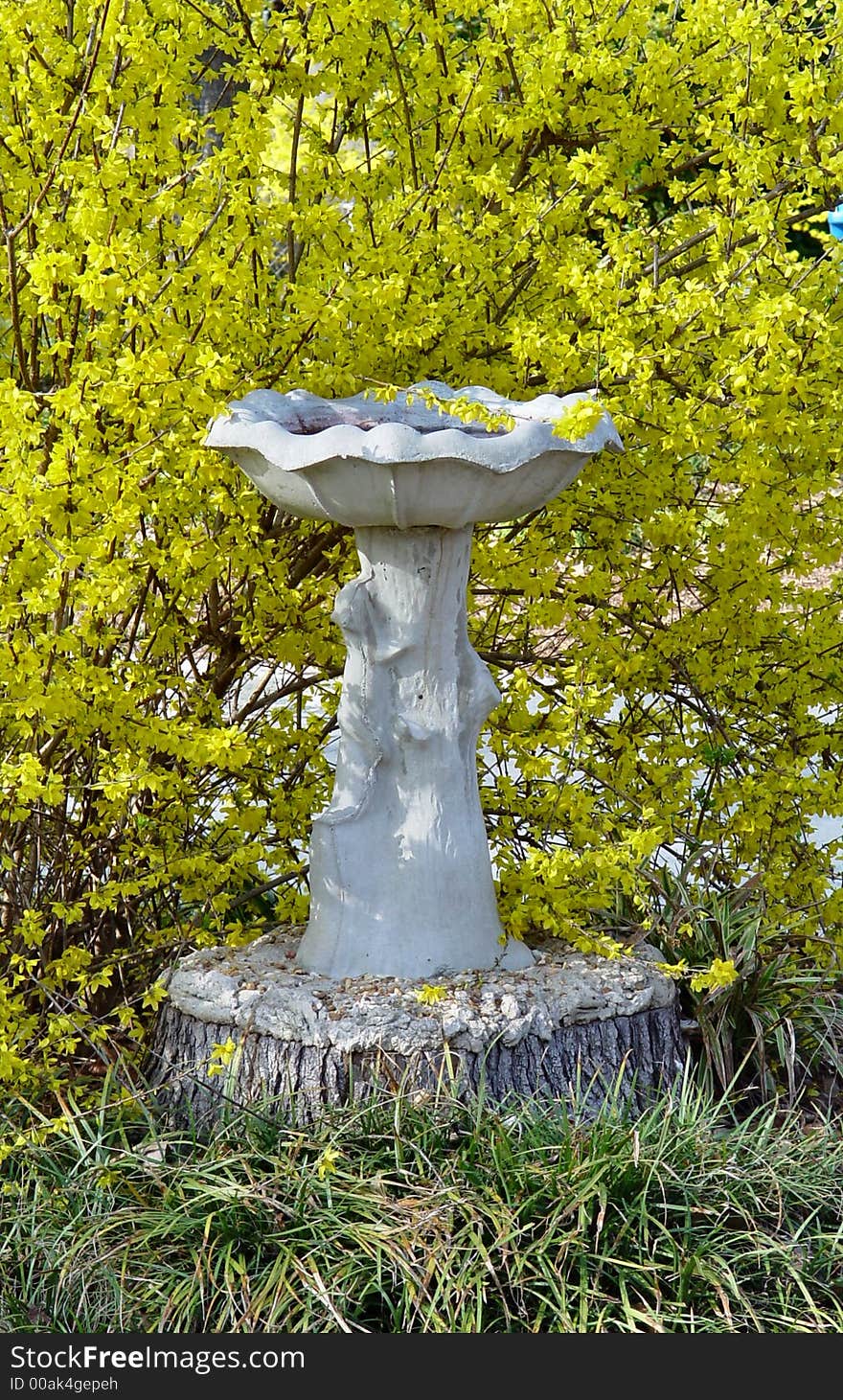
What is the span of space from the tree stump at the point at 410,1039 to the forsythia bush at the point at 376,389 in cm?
17

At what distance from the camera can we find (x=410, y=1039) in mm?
3322

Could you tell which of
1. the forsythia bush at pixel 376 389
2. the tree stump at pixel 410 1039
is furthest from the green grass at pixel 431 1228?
the forsythia bush at pixel 376 389

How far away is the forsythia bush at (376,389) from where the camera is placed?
329cm

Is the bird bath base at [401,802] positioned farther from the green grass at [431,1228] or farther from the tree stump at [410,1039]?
the green grass at [431,1228]

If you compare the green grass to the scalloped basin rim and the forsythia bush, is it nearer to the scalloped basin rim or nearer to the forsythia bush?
the forsythia bush

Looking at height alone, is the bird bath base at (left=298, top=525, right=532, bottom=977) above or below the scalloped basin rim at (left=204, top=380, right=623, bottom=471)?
below

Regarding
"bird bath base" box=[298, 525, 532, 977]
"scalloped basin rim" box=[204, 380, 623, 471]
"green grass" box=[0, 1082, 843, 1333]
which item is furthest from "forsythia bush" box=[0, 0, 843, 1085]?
"green grass" box=[0, 1082, 843, 1333]

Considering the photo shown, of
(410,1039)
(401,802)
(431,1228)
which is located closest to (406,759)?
(401,802)

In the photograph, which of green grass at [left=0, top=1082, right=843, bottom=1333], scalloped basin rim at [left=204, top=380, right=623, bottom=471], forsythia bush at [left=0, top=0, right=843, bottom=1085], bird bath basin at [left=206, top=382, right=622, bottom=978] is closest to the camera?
green grass at [left=0, top=1082, right=843, bottom=1333]

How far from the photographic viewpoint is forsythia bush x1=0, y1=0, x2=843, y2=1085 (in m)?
3.29

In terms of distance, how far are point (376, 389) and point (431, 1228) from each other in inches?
68.9

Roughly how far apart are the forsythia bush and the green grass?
45cm

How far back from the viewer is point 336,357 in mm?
3684

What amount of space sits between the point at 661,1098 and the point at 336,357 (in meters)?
1.82
